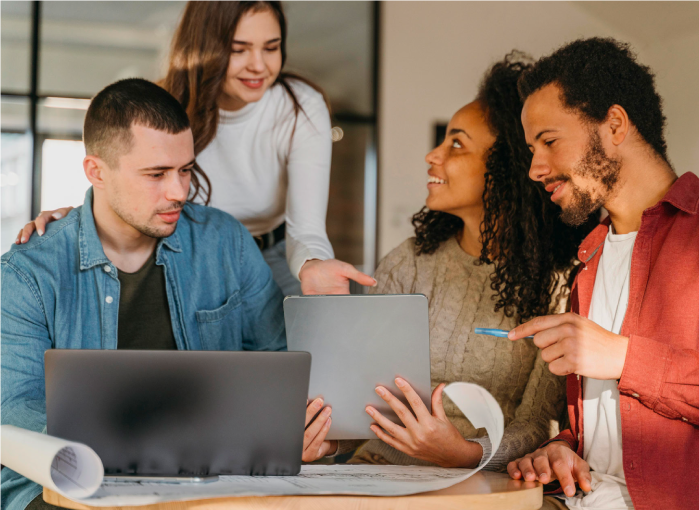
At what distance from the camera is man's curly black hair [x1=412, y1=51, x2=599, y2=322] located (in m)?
1.67

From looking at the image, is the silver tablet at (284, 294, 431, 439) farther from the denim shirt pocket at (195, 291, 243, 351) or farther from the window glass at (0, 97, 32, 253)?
the window glass at (0, 97, 32, 253)

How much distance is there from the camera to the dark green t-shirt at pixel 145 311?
1.63m

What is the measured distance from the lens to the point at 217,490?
0.86m

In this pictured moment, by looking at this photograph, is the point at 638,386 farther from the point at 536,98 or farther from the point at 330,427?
the point at 536,98

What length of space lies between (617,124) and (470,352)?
649 mm

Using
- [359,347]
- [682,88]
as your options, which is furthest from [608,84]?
[682,88]

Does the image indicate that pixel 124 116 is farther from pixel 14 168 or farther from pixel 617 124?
pixel 14 168

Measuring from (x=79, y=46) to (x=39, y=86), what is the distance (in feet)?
1.15

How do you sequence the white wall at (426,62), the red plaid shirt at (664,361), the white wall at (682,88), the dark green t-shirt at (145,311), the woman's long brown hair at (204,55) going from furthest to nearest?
1. the white wall at (426,62)
2. the white wall at (682,88)
3. the woman's long brown hair at (204,55)
4. the dark green t-shirt at (145,311)
5. the red plaid shirt at (664,361)

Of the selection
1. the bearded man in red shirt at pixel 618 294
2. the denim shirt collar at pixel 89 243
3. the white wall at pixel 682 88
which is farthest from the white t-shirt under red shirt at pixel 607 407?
the white wall at pixel 682 88

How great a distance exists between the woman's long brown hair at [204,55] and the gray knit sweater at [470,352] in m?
0.63

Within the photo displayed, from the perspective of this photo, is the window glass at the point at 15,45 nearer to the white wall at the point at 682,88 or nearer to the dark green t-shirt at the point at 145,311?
the dark green t-shirt at the point at 145,311

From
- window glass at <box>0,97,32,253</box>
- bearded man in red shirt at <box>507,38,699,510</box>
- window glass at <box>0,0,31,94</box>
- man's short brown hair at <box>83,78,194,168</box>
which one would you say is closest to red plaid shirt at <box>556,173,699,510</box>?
bearded man in red shirt at <box>507,38,699,510</box>

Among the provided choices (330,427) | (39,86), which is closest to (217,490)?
(330,427)
